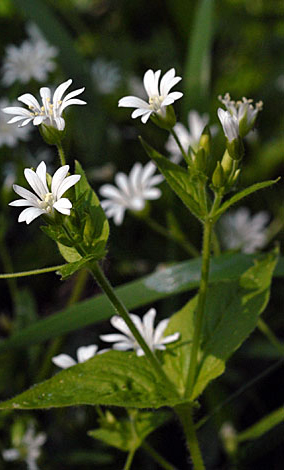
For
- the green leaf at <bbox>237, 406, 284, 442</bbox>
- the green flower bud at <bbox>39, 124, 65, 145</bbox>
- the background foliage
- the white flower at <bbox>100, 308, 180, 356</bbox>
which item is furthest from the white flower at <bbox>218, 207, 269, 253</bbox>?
the green flower bud at <bbox>39, 124, 65, 145</bbox>

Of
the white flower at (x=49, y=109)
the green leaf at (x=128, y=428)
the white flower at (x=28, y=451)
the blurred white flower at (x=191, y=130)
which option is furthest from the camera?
the blurred white flower at (x=191, y=130)

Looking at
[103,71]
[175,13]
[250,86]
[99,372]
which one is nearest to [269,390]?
[99,372]

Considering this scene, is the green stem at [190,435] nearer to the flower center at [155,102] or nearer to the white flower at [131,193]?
the flower center at [155,102]

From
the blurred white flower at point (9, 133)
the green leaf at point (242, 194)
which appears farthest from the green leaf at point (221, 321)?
the blurred white flower at point (9, 133)

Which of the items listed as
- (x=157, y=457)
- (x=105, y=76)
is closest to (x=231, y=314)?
(x=157, y=457)

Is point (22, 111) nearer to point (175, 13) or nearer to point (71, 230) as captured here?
point (71, 230)
